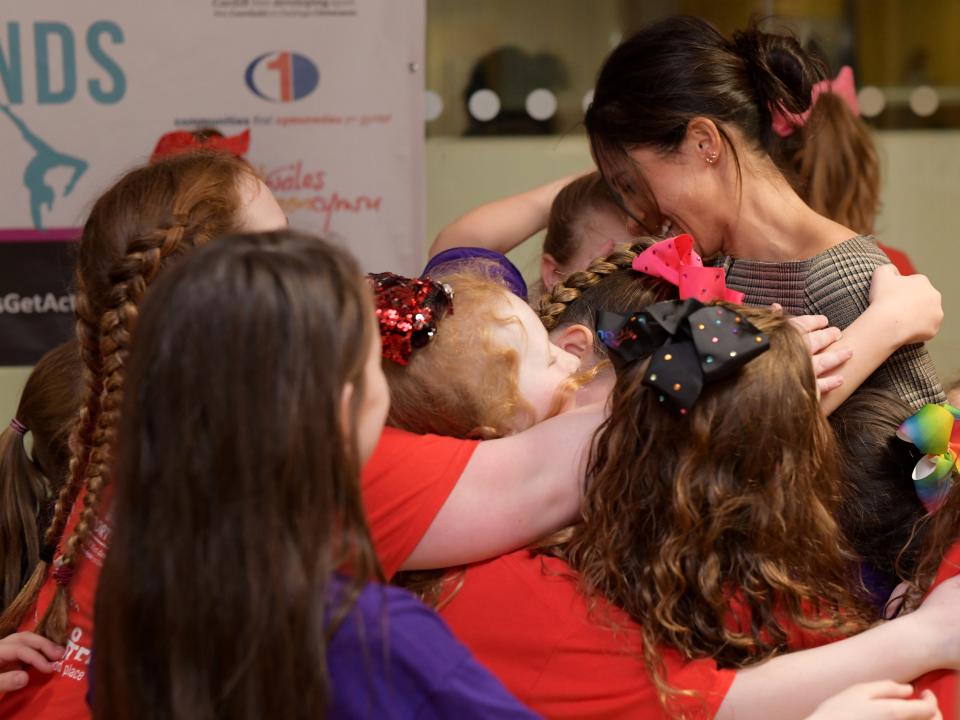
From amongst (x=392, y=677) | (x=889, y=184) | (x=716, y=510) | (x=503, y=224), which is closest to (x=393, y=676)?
(x=392, y=677)

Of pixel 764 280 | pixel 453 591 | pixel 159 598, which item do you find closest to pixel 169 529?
pixel 159 598

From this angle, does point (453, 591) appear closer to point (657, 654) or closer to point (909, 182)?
point (657, 654)

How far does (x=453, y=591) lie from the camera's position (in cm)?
139

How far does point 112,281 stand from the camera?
1.59m

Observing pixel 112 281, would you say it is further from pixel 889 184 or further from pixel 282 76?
pixel 889 184

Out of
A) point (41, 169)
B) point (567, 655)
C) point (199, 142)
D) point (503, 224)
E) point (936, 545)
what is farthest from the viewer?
point (41, 169)

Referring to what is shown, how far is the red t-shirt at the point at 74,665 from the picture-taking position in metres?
1.55

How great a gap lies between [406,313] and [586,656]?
0.48 meters

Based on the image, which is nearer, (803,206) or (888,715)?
(888,715)

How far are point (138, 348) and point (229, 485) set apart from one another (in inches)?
6.4

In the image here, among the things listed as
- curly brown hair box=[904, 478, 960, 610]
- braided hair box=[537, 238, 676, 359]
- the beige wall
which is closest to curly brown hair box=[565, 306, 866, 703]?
curly brown hair box=[904, 478, 960, 610]

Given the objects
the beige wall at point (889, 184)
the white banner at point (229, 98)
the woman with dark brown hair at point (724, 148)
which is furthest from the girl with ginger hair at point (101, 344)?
the beige wall at point (889, 184)

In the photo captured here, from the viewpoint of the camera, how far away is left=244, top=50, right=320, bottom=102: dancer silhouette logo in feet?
9.64

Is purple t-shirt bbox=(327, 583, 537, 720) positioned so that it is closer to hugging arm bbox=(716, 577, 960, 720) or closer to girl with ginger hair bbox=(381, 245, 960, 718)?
girl with ginger hair bbox=(381, 245, 960, 718)
